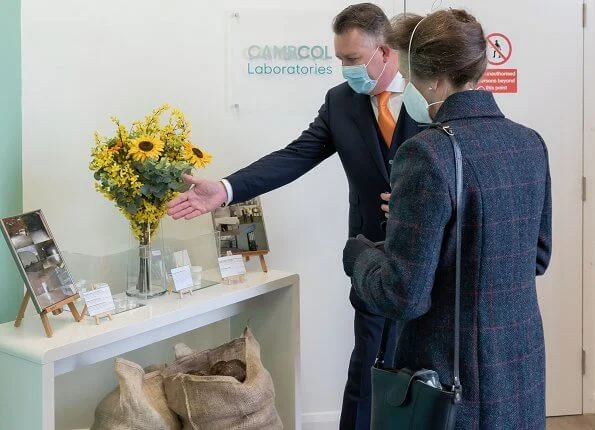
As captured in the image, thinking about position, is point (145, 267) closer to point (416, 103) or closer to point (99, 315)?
point (99, 315)

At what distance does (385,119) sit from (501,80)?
44.7 inches

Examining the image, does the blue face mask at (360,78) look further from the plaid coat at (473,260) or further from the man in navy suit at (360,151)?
the plaid coat at (473,260)

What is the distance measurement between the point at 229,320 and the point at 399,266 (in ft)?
5.24

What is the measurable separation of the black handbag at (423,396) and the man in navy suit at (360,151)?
85cm

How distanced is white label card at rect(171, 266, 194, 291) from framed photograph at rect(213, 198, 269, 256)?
0.83 feet

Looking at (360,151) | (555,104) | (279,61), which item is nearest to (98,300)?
(360,151)

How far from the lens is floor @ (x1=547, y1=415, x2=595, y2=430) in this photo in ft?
10.2

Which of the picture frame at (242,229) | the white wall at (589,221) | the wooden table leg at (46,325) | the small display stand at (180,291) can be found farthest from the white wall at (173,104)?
the white wall at (589,221)

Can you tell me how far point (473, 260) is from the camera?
1.28 m

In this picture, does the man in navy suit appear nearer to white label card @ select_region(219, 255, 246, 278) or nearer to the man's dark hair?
the man's dark hair

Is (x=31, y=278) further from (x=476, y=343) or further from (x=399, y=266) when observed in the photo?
(x=476, y=343)

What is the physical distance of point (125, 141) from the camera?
2031 millimetres

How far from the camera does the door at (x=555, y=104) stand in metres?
3.05

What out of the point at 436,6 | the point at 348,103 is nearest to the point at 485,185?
the point at 348,103
